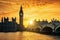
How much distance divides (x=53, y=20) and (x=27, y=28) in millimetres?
42399

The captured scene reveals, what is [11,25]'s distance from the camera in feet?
575

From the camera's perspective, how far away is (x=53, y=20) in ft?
399

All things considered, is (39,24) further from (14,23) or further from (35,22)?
(14,23)

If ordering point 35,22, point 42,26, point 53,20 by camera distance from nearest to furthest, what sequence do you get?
point 53,20 → point 42,26 → point 35,22

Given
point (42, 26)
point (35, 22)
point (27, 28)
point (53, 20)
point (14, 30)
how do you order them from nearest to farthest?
point (53, 20), point (42, 26), point (35, 22), point (27, 28), point (14, 30)

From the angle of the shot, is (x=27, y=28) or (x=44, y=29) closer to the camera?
(x=44, y=29)

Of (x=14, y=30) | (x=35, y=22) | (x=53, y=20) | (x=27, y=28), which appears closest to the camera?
(x=53, y=20)

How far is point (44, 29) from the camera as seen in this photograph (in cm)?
13912

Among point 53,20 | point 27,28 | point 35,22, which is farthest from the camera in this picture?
point 27,28

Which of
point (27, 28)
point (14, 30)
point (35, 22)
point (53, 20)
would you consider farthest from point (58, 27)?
point (14, 30)

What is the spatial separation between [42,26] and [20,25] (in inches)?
1532

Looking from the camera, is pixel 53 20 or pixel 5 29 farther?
pixel 5 29

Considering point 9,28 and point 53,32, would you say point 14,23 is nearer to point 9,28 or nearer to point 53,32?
point 9,28

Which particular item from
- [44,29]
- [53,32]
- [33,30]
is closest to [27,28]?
[33,30]
